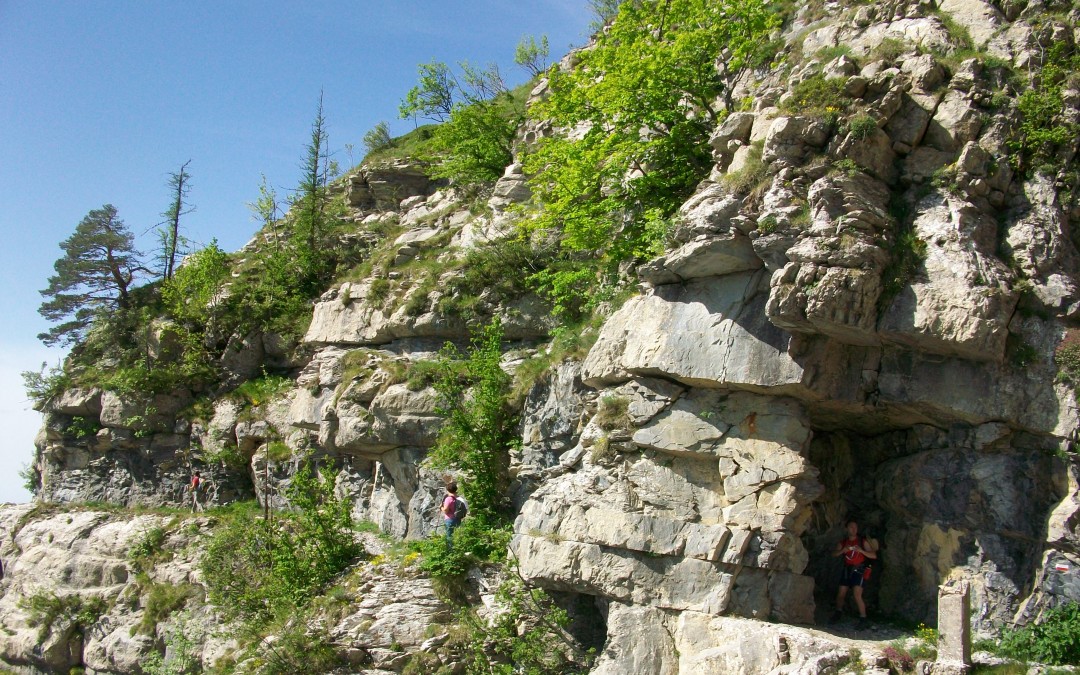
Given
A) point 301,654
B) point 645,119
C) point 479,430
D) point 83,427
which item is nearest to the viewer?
point 301,654

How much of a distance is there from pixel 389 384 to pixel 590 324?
538 centimetres

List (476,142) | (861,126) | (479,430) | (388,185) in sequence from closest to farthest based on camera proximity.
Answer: (861,126)
(479,430)
(476,142)
(388,185)

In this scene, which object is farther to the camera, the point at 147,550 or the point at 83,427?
the point at 83,427

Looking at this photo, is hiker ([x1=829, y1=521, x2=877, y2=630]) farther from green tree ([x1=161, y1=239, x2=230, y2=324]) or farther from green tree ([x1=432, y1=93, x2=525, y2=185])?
green tree ([x1=161, y1=239, x2=230, y2=324])

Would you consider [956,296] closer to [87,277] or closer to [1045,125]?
[1045,125]

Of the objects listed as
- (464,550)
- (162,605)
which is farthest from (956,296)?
(162,605)

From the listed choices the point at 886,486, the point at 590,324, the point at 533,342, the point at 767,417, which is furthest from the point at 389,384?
the point at 886,486

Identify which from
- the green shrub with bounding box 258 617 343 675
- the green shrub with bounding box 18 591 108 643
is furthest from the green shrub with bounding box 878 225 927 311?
the green shrub with bounding box 18 591 108 643

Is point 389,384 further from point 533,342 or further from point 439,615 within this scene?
point 439,615

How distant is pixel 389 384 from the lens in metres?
19.0

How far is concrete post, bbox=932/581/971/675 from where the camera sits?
32.6 feet

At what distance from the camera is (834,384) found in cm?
1271

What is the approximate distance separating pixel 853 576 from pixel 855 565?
227mm

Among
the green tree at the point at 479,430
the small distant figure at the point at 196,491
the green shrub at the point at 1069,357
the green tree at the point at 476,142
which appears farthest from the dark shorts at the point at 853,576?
the small distant figure at the point at 196,491
